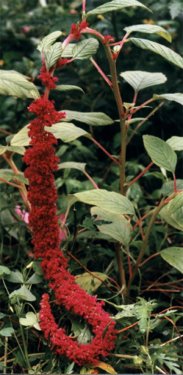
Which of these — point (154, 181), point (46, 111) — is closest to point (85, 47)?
point (46, 111)

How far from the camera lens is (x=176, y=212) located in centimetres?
107

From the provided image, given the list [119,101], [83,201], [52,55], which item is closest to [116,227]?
[83,201]

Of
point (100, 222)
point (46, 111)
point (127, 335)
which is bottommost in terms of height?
point (127, 335)

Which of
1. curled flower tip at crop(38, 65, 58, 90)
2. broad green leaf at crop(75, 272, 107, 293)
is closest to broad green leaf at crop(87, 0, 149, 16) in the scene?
curled flower tip at crop(38, 65, 58, 90)

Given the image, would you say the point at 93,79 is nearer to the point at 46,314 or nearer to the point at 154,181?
the point at 154,181

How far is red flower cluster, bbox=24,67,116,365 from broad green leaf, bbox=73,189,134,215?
7 cm

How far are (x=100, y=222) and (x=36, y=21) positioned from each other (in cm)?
127

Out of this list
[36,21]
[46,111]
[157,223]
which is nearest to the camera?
[46,111]

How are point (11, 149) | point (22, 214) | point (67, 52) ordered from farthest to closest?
point (22, 214), point (11, 149), point (67, 52)

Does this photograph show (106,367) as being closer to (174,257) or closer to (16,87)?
(174,257)

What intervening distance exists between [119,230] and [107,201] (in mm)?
99

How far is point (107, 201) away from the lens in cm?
107

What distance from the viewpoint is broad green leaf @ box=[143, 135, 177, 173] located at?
1.10 metres

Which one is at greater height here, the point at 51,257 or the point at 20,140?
the point at 20,140
